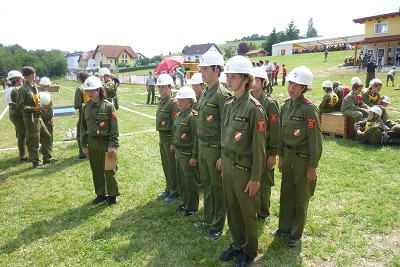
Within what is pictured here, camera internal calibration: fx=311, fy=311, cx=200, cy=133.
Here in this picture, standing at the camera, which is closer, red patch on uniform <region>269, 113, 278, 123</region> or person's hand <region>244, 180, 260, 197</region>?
person's hand <region>244, 180, 260, 197</region>

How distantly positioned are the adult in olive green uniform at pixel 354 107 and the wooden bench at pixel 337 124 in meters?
0.26

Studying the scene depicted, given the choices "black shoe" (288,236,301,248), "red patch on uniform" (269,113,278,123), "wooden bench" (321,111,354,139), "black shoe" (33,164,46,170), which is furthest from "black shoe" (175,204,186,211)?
"wooden bench" (321,111,354,139)

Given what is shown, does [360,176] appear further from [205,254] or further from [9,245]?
[9,245]

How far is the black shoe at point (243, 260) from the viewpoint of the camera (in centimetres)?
376

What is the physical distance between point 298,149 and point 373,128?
5.46 metres

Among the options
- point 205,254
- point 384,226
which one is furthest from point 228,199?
point 384,226

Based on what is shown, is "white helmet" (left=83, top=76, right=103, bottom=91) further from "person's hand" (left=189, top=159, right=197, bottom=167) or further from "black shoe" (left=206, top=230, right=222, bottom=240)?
"black shoe" (left=206, top=230, right=222, bottom=240)

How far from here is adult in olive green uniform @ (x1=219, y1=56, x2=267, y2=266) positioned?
11.1ft

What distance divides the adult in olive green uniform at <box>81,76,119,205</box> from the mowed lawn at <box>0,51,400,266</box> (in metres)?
0.70

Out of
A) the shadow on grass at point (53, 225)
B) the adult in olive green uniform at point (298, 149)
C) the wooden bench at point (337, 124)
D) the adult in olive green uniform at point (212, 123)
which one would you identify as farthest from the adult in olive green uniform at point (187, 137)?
the wooden bench at point (337, 124)

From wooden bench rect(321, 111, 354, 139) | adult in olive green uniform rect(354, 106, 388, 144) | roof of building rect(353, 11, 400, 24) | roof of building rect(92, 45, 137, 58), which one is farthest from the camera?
roof of building rect(92, 45, 137, 58)

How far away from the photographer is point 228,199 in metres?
3.74

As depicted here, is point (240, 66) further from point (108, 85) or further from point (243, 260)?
point (108, 85)

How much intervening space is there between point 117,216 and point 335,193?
4026mm
